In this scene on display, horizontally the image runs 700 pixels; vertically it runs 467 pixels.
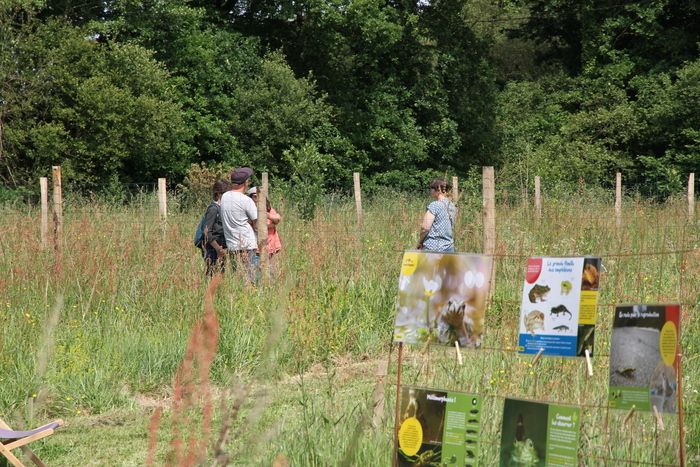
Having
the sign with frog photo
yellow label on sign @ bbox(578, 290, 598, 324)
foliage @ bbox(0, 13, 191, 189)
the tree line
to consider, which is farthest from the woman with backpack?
foliage @ bbox(0, 13, 191, 189)

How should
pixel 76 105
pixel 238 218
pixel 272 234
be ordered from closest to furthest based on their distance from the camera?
pixel 238 218 < pixel 272 234 < pixel 76 105

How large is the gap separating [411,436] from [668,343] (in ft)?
3.50

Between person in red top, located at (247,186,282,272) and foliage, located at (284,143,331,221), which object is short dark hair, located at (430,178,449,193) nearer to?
person in red top, located at (247,186,282,272)

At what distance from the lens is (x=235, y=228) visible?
826 centimetres

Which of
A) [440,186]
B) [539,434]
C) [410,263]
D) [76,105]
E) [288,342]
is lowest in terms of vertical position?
[288,342]

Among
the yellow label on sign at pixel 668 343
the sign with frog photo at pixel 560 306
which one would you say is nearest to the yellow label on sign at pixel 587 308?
the sign with frog photo at pixel 560 306

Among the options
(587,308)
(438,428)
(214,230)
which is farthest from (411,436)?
(214,230)

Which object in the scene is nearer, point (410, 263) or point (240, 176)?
point (410, 263)

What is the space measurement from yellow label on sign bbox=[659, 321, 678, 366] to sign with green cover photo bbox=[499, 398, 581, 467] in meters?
0.34

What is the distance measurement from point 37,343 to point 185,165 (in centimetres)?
2014

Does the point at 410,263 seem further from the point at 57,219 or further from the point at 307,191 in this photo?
the point at 307,191

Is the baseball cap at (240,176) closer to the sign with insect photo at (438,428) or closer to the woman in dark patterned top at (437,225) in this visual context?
the woman in dark patterned top at (437,225)

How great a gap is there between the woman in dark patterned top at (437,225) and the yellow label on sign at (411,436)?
456 cm

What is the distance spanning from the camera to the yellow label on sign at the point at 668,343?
325cm
